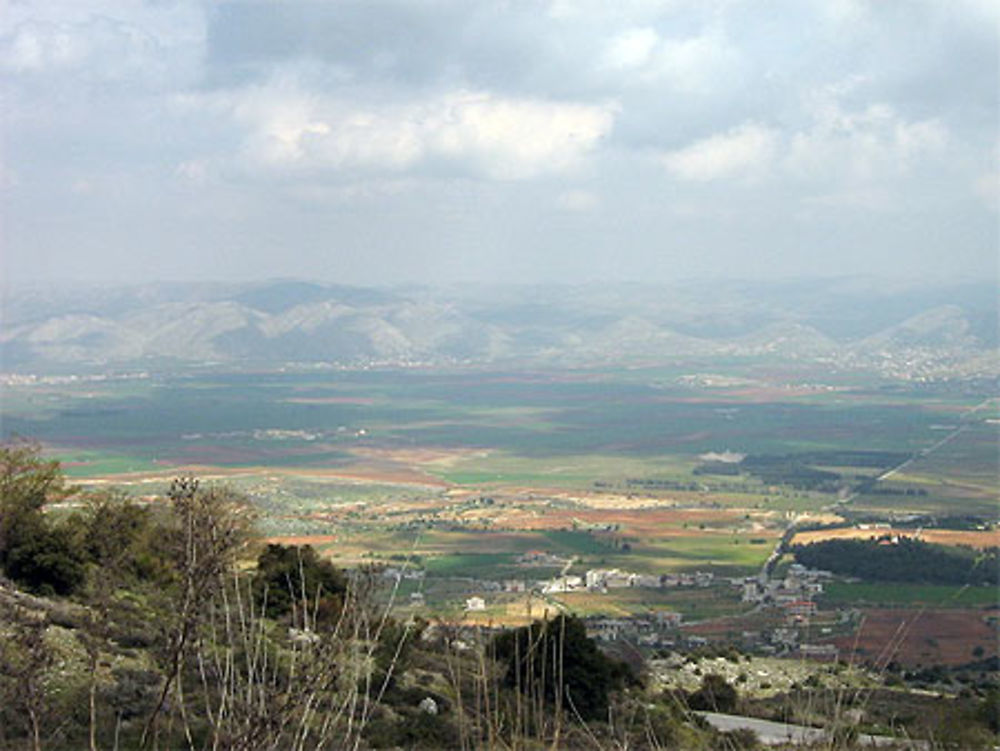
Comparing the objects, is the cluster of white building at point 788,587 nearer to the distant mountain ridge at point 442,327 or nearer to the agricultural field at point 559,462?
the agricultural field at point 559,462

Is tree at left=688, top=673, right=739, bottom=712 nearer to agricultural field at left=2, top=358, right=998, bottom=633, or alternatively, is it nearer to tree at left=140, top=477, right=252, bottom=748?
agricultural field at left=2, top=358, right=998, bottom=633

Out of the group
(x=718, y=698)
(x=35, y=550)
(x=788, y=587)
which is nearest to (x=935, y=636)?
(x=788, y=587)

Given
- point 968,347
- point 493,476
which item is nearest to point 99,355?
point 493,476

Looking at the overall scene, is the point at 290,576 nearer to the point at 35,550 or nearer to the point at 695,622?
the point at 35,550

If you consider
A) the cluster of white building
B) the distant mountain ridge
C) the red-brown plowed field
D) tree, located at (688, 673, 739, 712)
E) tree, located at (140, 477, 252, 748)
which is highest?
the distant mountain ridge

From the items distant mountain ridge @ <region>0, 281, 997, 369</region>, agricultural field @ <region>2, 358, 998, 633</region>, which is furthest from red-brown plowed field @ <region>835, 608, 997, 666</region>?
distant mountain ridge @ <region>0, 281, 997, 369</region>

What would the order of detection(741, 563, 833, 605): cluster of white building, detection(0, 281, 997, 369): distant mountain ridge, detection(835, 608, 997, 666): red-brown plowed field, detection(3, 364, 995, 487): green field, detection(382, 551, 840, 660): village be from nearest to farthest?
detection(835, 608, 997, 666): red-brown plowed field
detection(382, 551, 840, 660): village
detection(741, 563, 833, 605): cluster of white building
detection(3, 364, 995, 487): green field
detection(0, 281, 997, 369): distant mountain ridge

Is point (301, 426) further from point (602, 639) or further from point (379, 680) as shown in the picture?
point (379, 680)

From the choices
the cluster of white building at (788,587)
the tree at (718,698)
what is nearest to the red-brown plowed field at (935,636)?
the cluster of white building at (788,587)

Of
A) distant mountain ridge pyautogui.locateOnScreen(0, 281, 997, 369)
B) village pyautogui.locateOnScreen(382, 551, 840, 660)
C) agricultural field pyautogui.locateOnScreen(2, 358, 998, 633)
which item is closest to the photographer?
village pyautogui.locateOnScreen(382, 551, 840, 660)
